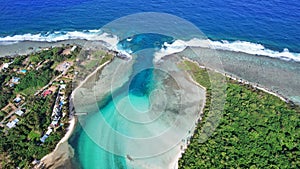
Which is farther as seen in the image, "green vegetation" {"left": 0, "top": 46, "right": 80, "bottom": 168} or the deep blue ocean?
the deep blue ocean

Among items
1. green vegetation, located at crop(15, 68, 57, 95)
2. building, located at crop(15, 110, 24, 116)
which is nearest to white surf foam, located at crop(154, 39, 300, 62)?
green vegetation, located at crop(15, 68, 57, 95)

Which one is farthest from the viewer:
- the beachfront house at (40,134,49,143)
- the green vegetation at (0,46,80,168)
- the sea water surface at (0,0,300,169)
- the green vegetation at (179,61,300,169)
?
the sea water surface at (0,0,300,169)

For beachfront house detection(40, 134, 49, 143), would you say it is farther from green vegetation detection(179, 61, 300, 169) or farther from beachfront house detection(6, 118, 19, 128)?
green vegetation detection(179, 61, 300, 169)

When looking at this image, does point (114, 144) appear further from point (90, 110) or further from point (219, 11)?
point (219, 11)

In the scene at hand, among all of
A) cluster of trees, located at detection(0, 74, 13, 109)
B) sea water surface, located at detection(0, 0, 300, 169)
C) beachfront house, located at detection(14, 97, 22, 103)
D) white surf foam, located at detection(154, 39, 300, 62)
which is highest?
sea water surface, located at detection(0, 0, 300, 169)

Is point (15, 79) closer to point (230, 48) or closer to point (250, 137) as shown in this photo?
point (250, 137)

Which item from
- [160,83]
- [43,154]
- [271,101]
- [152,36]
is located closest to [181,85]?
[160,83]

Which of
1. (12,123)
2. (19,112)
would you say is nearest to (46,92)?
(19,112)
